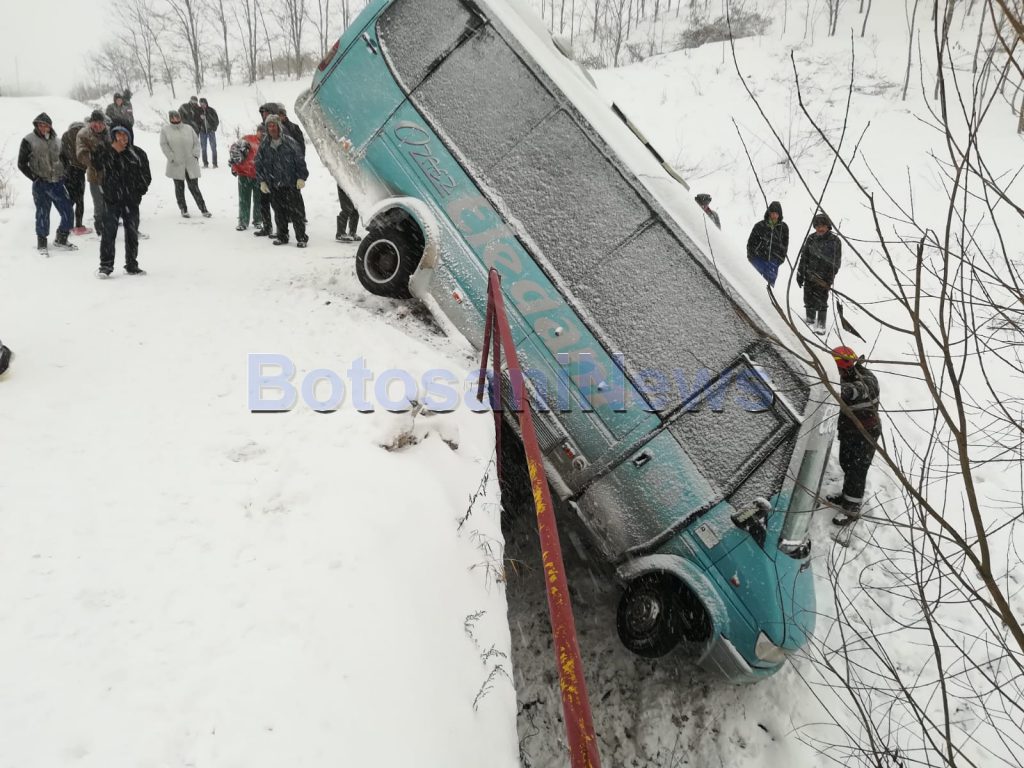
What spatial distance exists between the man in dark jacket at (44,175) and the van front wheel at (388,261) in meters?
4.14

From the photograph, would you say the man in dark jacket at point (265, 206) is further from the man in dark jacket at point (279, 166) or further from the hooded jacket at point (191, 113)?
the hooded jacket at point (191, 113)

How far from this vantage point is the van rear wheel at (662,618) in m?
3.78

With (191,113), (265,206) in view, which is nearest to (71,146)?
(265,206)

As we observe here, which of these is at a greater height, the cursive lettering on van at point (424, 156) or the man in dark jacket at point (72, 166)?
the cursive lettering on van at point (424, 156)

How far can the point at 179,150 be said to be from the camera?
334 inches

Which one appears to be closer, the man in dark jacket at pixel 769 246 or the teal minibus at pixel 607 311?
the teal minibus at pixel 607 311

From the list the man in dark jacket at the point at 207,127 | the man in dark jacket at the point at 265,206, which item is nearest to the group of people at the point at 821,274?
the man in dark jacket at the point at 265,206

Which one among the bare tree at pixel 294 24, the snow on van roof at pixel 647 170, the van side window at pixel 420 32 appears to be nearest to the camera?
the snow on van roof at pixel 647 170

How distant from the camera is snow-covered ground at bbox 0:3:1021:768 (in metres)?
2.30

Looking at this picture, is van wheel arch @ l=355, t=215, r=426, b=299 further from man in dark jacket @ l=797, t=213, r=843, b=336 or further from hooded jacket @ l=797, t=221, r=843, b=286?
hooded jacket @ l=797, t=221, r=843, b=286

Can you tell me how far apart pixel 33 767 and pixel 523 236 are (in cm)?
374

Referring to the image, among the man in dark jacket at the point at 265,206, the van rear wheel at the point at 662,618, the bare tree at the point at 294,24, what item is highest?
the bare tree at the point at 294,24

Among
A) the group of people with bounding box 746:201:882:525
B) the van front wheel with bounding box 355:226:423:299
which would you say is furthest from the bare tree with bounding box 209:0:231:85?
the group of people with bounding box 746:201:882:525

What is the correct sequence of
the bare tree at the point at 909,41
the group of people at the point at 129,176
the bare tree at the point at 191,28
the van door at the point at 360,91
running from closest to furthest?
the bare tree at the point at 909,41 < the van door at the point at 360,91 < the group of people at the point at 129,176 < the bare tree at the point at 191,28
